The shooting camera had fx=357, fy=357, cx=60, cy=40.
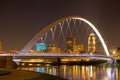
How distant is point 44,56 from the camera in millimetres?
55250

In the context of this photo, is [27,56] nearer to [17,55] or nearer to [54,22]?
[17,55]

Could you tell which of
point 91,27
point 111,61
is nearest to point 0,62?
point 91,27

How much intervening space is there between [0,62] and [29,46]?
489 inches

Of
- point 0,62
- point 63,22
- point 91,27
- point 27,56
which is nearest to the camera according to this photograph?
point 0,62

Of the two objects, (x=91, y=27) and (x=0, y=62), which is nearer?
(x=0, y=62)

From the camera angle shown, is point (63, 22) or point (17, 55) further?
point (63, 22)

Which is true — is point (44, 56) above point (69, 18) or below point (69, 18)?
below

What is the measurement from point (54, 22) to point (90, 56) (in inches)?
338

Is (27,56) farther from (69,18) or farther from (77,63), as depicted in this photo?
(77,63)

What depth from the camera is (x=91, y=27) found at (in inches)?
2815

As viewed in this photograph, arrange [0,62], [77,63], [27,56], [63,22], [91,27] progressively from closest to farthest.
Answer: [0,62]
[27,56]
[63,22]
[91,27]
[77,63]

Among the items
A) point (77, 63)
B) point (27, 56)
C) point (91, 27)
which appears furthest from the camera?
point (77, 63)

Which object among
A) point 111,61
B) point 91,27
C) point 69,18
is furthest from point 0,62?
point 111,61

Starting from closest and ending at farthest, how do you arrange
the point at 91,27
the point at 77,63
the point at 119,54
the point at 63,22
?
the point at 63,22
the point at 91,27
the point at 77,63
the point at 119,54
